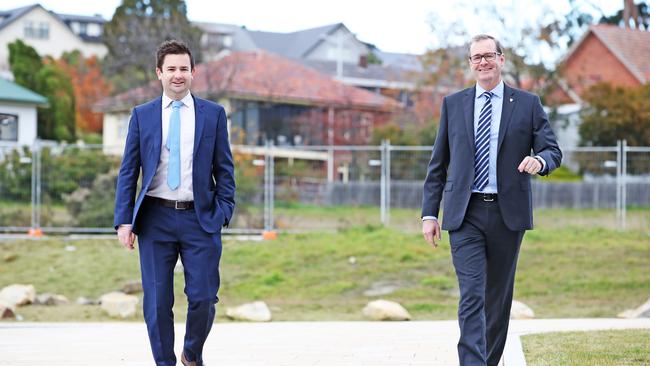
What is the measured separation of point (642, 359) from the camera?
788cm

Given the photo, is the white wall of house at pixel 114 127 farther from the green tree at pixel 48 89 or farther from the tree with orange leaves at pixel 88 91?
the tree with orange leaves at pixel 88 91

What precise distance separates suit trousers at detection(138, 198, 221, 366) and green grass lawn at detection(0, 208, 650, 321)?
8.53m

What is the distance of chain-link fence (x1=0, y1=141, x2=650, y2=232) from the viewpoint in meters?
24.3

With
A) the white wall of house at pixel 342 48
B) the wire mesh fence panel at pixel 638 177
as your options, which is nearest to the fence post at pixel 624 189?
the wire mesh fence panel at pixel 638 177

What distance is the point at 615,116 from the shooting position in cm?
3791

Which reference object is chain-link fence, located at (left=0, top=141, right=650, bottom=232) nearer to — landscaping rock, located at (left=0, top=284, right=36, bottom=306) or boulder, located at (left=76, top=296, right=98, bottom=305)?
boulder, located at (left=76, top=296, right=98, bottom=305)

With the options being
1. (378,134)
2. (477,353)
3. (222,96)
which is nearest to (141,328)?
(477,353)

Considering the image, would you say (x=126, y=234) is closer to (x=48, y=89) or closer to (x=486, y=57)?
(x=486, y=57)

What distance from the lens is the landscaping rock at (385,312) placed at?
1477 cm

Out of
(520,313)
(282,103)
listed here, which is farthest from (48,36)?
(520,313)

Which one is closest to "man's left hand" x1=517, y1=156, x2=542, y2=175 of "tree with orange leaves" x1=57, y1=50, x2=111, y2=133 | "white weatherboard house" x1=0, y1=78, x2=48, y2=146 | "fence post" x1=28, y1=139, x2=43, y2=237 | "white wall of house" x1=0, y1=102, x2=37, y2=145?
"fence post" x1=28, y1=139, x2=43, y2=237

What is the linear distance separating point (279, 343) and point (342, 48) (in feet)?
237

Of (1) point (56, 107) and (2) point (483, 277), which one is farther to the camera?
(1) point (56, 107)

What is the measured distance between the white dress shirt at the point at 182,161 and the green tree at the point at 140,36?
39.8 metres
